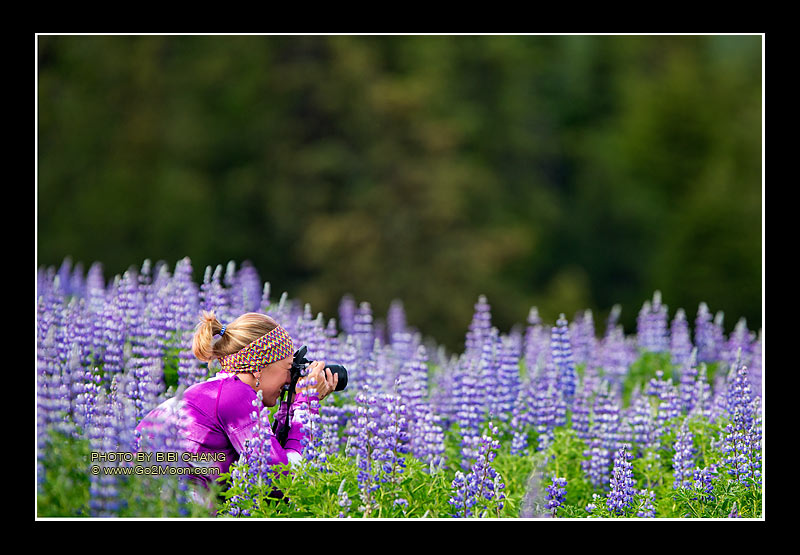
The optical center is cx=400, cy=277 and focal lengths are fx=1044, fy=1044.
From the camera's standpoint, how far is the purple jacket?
4828mm

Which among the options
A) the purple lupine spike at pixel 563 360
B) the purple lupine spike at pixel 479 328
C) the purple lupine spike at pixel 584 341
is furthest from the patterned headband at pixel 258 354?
the purple lupine spike at pixel 584 341

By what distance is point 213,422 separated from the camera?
4.89 m

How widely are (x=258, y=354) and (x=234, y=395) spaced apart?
0.24 metres

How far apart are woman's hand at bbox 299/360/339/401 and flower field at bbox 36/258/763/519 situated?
173 mm

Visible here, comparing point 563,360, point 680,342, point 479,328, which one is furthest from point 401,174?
point 563,360

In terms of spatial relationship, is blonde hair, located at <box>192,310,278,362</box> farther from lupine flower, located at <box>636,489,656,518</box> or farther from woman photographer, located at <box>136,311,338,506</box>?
lupine flower, located at <box>636,489,656,518</box>

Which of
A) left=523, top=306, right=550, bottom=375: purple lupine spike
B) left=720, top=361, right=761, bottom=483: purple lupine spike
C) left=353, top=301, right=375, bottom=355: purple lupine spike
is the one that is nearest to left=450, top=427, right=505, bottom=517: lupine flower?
left=720, top=361, right=761, bottom=483: purple lupine spike

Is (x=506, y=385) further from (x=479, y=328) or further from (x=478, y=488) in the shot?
(x=478, y=488)

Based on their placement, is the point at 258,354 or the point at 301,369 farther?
the point at 301,369

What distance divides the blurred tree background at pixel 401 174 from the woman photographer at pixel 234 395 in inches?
559

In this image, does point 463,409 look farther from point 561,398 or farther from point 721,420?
point 721,420

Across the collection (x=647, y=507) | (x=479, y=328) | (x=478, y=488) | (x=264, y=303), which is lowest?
(x=647, y=507)

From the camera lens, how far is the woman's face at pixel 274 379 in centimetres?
507

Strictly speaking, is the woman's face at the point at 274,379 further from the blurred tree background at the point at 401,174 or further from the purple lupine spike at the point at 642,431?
the blurred tree background at the point at 401,174
